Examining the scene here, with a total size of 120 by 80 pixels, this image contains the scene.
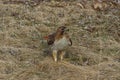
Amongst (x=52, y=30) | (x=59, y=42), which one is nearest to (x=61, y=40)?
(x=59, y=42)

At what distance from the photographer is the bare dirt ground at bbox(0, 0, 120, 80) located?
692 centimetres

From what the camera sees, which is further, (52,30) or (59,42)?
(52,30)

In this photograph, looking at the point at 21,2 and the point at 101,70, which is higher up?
the point at 21,2

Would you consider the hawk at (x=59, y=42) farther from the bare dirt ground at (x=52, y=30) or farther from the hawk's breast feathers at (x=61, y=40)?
the bare dirt ground at (x=52, y=30)

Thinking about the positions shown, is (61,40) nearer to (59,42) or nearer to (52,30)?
(59,42)

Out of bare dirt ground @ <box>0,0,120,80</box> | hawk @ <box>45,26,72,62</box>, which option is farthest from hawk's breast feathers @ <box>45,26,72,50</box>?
bare dirt ground @ <box>0,0,120,80</box>

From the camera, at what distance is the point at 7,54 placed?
7453mm

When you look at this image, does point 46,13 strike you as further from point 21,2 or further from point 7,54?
point 7,54

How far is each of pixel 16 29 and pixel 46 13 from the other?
121 centimetres

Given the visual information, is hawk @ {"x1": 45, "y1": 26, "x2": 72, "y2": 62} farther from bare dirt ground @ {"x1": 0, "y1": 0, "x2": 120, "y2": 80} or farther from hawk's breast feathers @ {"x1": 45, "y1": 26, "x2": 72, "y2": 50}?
bare dirt ground @ {"x1": 0, "y1": 0, "x2": 120, "y2": 80}

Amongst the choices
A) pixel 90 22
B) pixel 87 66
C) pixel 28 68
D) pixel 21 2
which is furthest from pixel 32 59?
pixel 21 2

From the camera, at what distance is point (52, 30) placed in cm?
868

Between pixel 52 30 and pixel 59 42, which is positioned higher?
pixel 59 42

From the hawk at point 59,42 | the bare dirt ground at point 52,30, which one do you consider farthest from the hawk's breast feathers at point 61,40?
the bare dirt ground at point 52,30
